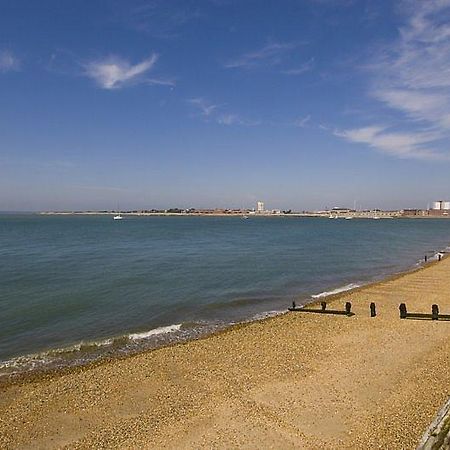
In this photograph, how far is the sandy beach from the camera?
984 centimetres

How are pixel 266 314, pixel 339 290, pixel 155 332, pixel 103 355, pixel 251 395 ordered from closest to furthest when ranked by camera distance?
pixel 251 395, pixel 103 355, pixel 155 332, pixel 266 314, pixel 339 290

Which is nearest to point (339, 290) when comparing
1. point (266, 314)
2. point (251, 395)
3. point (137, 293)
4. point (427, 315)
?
point (266, 314)

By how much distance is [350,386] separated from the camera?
12.4 m

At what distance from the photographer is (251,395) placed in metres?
11.9

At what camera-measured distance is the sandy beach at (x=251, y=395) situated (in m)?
9.84

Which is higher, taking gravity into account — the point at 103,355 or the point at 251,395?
the point at 251,395

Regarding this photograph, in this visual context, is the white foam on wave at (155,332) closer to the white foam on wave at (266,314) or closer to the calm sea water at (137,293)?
the calm sea water at (137,293)

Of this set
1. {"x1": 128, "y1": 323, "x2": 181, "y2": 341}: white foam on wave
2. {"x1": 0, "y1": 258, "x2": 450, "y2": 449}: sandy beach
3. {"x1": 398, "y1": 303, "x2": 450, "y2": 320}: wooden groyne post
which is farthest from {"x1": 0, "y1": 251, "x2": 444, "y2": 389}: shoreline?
{"x1": 398, "y1": 303, "x2": 450, "y2": 320}: wooden groyne post

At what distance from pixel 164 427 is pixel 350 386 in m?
5.93

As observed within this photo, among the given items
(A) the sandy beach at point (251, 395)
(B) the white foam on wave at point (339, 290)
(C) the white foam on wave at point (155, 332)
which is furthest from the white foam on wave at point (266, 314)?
(B) the white foam on wave at point (339, 290)

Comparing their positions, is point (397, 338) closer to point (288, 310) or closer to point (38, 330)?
point (288, 310)

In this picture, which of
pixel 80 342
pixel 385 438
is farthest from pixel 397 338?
pixel 80 342

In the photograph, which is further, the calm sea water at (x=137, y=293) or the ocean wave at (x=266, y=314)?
the ocean wave at (x=266, y=314)

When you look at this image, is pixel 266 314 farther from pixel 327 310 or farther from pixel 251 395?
pixel 251 395
